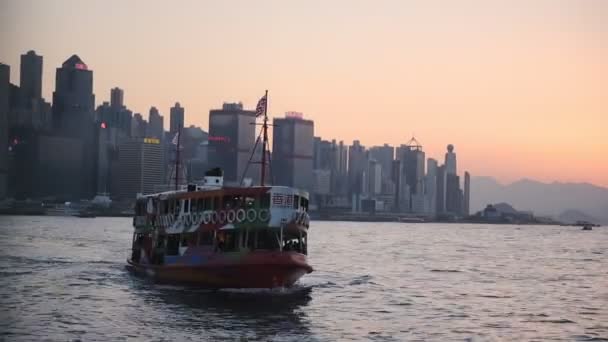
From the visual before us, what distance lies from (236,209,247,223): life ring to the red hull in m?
2.14

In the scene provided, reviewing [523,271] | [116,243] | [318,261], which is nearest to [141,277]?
[318,261]

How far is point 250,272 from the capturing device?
42.8 meters

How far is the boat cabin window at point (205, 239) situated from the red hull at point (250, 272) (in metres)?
1.26

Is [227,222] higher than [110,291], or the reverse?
[227,222]

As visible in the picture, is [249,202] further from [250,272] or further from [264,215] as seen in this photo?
[250,272]

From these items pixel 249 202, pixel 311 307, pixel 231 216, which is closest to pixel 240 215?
pixel 231 216

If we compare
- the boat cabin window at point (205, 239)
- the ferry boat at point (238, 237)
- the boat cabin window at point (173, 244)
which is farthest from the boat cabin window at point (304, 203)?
the boat cabin window at point (173, 244)

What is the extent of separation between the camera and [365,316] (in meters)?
41.4

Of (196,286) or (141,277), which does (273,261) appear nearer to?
(196,286)

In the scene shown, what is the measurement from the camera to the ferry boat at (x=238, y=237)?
42.3 metres

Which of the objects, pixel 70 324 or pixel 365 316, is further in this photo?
pixel 365 316

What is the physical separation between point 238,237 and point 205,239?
8.45 ft

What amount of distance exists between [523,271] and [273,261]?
1589 inches

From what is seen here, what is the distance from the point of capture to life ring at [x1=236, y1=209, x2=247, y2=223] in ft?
139
